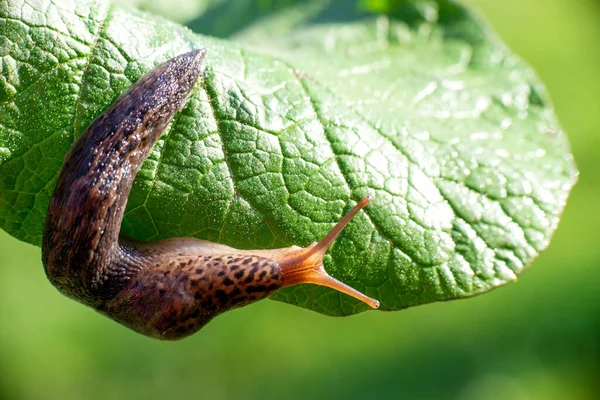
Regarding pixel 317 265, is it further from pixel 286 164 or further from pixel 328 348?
pixel 328 348

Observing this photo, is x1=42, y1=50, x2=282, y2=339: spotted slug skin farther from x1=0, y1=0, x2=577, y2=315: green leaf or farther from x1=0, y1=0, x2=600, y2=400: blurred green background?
x1=0, y1=0, x2=600, y2=400: blurred green background

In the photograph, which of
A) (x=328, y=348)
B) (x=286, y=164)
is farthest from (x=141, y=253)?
(x=328, y=348)

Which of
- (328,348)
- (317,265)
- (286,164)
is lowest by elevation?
(328,348)

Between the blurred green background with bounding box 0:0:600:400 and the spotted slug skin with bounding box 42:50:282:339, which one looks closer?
the spotted slug skin with bounding box 42:50:282:339

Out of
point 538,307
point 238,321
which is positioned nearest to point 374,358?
point 238,321

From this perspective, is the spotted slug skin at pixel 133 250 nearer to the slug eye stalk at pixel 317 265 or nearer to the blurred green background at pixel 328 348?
the slug eye stalk at pixel 317 265

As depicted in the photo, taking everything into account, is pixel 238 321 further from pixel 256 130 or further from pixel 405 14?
pixel 256 130

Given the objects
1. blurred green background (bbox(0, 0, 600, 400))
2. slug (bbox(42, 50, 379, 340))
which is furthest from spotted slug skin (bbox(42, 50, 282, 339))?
blurred green background (bbox(0, 0, 600, 400))
